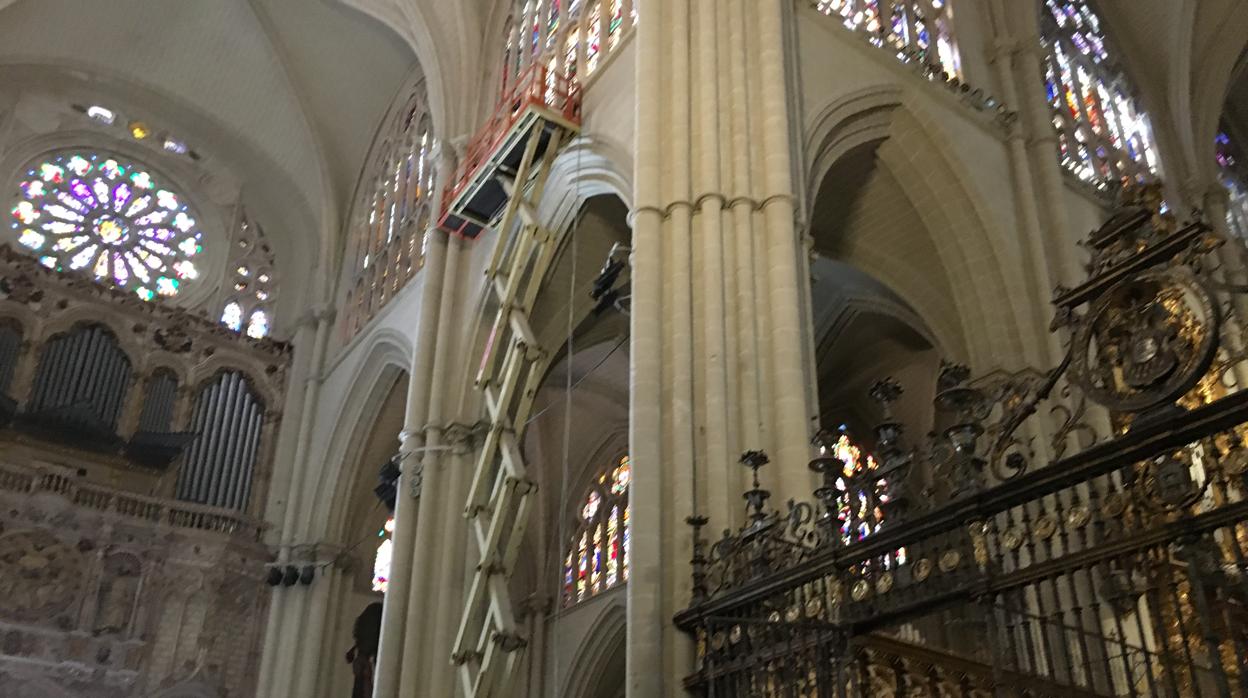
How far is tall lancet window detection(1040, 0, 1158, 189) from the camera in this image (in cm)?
1487

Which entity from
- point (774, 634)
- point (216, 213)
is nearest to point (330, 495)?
point (216, 213)

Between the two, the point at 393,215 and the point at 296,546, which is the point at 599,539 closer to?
the point at 296,546

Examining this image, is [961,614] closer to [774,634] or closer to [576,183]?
[774,634]

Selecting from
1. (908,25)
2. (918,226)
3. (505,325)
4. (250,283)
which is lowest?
(505,325)

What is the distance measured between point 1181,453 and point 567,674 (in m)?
13.6

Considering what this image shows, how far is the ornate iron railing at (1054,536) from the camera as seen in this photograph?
4.32m

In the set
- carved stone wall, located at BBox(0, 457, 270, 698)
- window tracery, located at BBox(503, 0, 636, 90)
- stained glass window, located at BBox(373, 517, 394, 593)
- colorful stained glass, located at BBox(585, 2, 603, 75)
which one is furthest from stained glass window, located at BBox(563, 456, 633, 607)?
colorful stained glass, located at BBox(585, 2, 603, 75)

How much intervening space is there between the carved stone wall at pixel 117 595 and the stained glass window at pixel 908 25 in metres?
10.4

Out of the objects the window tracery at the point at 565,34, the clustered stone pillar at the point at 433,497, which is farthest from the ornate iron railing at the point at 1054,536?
the window tracery at the point at 565,34

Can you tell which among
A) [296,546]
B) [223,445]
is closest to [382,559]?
[296,546]

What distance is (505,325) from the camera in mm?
11047

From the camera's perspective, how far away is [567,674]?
679 inches

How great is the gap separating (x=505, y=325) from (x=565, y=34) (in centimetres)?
400

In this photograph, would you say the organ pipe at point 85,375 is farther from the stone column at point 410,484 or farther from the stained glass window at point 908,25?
the stained glass window at point 908,25
